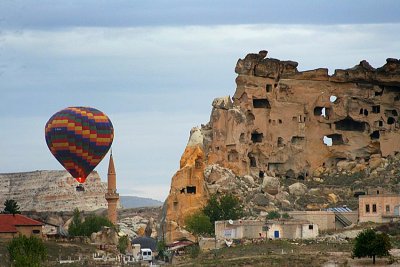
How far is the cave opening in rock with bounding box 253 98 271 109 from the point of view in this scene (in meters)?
131

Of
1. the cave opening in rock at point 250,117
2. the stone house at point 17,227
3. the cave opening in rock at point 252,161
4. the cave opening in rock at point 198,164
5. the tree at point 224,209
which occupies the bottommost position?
the stone house at point 17,227

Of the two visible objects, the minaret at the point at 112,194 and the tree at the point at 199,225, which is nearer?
the tree at the point at 199,225

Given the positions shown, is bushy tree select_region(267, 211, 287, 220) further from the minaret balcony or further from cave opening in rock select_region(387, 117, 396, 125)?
the minaret balcony

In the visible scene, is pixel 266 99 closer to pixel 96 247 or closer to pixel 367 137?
pixel 367 137

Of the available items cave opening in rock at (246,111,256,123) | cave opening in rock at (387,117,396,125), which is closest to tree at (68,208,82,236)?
cave opening in rock at (246,111,256,123)

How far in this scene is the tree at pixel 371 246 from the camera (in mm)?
96250

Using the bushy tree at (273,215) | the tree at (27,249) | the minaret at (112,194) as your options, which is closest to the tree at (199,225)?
the bushy tree at (273,215)

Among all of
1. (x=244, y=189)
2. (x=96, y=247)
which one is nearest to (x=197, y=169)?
(x=244, y=189)

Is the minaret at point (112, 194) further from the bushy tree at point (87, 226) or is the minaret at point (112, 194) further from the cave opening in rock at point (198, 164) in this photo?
the cave opening in rock at point (198, 164)

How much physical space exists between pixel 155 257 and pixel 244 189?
10439 millimetres

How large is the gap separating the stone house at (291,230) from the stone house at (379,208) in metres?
5.19

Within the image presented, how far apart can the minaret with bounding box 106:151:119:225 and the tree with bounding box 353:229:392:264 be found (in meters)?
36.6

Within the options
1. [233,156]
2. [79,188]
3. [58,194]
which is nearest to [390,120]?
[233,156]

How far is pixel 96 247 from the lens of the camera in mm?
115062
